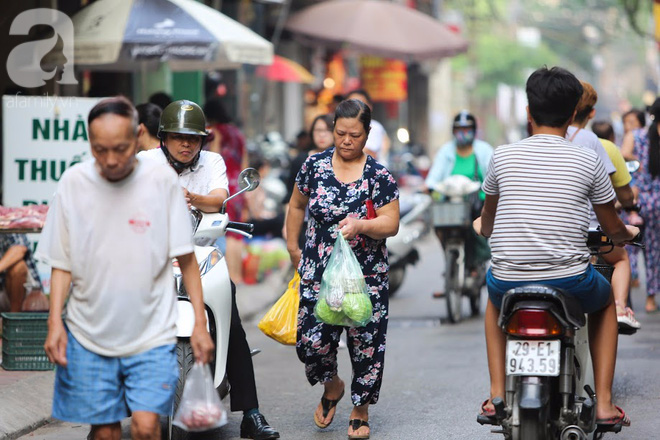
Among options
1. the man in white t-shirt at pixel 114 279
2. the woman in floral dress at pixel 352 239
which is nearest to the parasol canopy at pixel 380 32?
the woman in floral dress at pixel 352 239

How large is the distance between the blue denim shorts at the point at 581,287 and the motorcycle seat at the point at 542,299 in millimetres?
63

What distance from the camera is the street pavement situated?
6652mm

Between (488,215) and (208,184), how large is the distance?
172 centimetres

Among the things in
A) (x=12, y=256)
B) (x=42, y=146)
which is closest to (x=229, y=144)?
(x=42, y=146)

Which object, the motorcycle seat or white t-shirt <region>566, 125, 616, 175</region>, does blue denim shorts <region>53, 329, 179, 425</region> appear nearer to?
the motorcycle seat

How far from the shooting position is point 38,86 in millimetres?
10320

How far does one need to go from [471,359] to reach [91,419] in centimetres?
493

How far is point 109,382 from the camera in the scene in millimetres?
4516

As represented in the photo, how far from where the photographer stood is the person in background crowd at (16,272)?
28.4 feet

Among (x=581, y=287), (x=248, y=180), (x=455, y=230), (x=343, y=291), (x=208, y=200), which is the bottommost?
(x=455, y=230)

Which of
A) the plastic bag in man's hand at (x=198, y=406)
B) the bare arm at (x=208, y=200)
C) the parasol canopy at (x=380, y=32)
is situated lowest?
the plastic bag in man's hand at (x=198, y=406)

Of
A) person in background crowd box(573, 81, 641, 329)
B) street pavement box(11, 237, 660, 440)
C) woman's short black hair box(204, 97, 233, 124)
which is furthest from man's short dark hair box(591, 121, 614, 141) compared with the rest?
person in background crowd box(573, 81, 641, 329)

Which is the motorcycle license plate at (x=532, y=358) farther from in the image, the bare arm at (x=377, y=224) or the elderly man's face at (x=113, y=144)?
the elderly man's face at (x=113, y=144)

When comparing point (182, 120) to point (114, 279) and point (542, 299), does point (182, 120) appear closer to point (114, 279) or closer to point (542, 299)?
point (114, 279)
